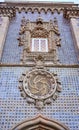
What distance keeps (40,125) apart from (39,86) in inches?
61.2

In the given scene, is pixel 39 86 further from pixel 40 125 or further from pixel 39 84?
pixel 40 125

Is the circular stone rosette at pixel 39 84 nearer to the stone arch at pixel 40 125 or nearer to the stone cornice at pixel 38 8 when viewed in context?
the stone arch at pixel 40 125

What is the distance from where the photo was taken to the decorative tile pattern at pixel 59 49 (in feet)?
31.9

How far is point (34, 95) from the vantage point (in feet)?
26.2

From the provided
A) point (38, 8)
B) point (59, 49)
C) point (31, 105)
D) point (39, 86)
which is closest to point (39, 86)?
point (39, 86)

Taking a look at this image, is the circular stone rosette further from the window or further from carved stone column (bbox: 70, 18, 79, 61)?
carved stone column (bbox: 70, 18, 79, 61)

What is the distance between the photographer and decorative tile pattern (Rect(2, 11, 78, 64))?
9.72m

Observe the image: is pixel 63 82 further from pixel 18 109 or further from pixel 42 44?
pixel 42 44

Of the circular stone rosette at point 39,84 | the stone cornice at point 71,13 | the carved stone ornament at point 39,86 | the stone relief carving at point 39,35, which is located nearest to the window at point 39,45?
the stone relief carving at point 39,35

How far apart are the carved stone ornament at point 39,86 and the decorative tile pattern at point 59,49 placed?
1.09m

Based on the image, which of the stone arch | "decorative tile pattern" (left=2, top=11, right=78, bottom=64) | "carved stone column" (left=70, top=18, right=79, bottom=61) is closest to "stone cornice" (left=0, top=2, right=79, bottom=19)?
"decorative tile pattern" (left=2, top=11, right=78, bottom=64)

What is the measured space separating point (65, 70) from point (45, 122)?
8.16ft

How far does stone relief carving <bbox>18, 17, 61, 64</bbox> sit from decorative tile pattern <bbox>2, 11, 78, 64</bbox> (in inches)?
8.5

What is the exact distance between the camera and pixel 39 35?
37.0ft
